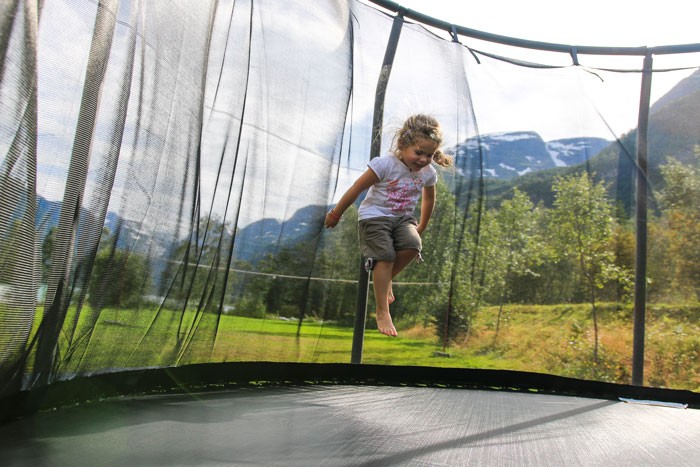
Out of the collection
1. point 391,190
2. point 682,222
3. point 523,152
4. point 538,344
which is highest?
point 523,152

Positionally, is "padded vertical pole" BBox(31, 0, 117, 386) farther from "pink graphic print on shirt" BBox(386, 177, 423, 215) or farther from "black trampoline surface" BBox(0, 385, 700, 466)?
"pink graphic print on shirt" BBox(386, 177, 423, 215)

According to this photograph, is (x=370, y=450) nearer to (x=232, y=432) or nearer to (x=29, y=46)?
(x=232, y=432)

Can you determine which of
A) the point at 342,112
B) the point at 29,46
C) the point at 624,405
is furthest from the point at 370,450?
the point at 624,405

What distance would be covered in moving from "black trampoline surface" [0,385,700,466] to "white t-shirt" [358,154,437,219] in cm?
78

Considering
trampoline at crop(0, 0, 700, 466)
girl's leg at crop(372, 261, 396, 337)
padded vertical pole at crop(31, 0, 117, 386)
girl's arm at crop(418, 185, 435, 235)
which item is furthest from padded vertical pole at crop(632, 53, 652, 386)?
padded vertical pole at crop(31, 0, 117, 386)

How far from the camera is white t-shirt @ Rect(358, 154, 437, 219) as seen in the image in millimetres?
2311

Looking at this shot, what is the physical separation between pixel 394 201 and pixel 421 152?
233 millimetres

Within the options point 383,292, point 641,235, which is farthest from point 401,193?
point 641,235

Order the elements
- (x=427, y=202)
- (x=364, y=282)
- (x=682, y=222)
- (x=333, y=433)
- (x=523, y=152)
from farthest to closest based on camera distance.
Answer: (x=523, y=152) < (x=682, y=222) < (x=364, y=282) < (x=427, y=202) < (x=333, y=433)

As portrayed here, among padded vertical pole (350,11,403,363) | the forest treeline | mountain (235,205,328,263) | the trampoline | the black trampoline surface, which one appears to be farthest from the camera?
the forest treeline

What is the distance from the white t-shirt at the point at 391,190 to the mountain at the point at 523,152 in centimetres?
91

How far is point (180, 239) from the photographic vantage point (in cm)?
177

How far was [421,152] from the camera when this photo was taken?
2.27 meters

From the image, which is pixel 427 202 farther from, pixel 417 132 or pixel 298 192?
pixel 298 192
